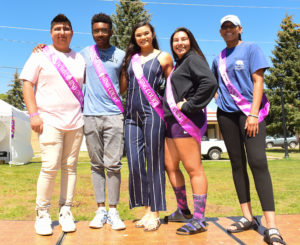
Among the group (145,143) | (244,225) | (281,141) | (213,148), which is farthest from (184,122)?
(281,141)

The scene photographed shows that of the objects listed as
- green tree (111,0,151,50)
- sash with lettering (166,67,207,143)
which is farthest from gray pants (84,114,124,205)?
green tree (111,0,151,50)

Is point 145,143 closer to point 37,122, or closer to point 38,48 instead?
point 37,122

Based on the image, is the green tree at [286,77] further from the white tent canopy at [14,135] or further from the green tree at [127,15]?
the white tent canopy at [14,135]

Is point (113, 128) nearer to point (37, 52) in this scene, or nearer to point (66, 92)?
point (66, 92)

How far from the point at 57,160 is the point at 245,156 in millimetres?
1711

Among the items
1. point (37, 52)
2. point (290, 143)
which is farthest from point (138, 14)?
point (37, 52)

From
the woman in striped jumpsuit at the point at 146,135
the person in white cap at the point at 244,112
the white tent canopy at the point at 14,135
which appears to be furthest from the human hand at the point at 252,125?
the white tent canopy at the point at 14,135

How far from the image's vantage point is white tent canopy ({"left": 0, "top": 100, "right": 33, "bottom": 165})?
1236 centimetres

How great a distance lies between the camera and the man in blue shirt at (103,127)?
2758 millimetres

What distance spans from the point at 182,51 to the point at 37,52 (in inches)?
52.2

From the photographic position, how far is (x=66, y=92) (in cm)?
266

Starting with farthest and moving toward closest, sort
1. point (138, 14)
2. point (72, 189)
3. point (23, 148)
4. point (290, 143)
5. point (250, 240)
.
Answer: point (290, 143)
point (138, 14)
point (23, 148)
point (72, 189)
point (250, 240)

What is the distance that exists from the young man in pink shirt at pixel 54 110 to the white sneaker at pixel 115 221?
340mm

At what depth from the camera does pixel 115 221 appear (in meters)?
2.72
